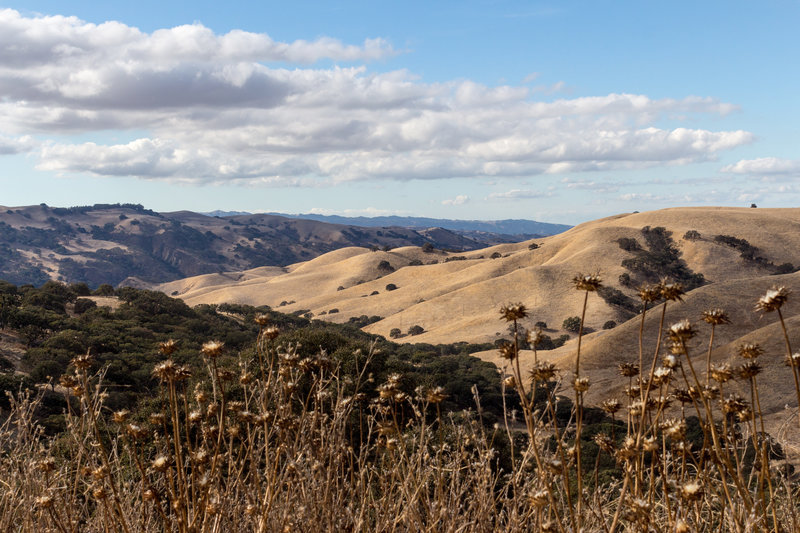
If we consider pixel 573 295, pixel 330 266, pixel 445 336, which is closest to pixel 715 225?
A: pixel 573 295

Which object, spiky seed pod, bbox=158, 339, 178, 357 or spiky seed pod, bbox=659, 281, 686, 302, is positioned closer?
spiky seed pod, bbox=659, 281, 686, 302

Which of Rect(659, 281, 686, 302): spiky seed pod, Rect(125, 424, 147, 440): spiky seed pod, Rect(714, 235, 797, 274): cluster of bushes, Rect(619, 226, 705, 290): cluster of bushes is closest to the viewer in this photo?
Rect(659, 281, 686, 302): spiky seed pod

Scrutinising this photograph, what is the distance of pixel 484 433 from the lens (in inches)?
147

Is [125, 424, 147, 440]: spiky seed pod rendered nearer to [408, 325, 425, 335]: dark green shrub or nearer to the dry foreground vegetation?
the dry foreground vegetation

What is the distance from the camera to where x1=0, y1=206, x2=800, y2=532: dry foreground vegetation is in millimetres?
2367

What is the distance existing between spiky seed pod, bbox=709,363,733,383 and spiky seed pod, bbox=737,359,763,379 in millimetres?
100

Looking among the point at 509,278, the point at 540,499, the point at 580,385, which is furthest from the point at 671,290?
the point at 509,278

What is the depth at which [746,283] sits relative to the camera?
40.2m

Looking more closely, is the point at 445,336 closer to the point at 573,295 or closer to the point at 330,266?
the point at 573,295

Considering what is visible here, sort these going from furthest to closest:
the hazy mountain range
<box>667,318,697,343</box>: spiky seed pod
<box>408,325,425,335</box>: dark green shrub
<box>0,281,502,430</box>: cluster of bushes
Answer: <box>408,325,425,335</box>: dark green shrub
the hazy mountain range
<box>0,281,502,430</box>: cluster of bushes
<box>667,318,697,343</box>: spiky seed pod

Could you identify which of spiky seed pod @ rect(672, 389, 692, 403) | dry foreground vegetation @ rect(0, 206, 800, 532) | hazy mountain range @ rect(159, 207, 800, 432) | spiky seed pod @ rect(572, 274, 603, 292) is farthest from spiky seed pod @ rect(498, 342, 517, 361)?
hazy mountain range @ rect(159, 207, 800, 432)

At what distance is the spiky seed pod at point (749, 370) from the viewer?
222 centimetres

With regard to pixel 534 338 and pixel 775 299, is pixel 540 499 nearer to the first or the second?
pixel 534 338

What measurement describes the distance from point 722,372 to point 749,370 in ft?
0.65
